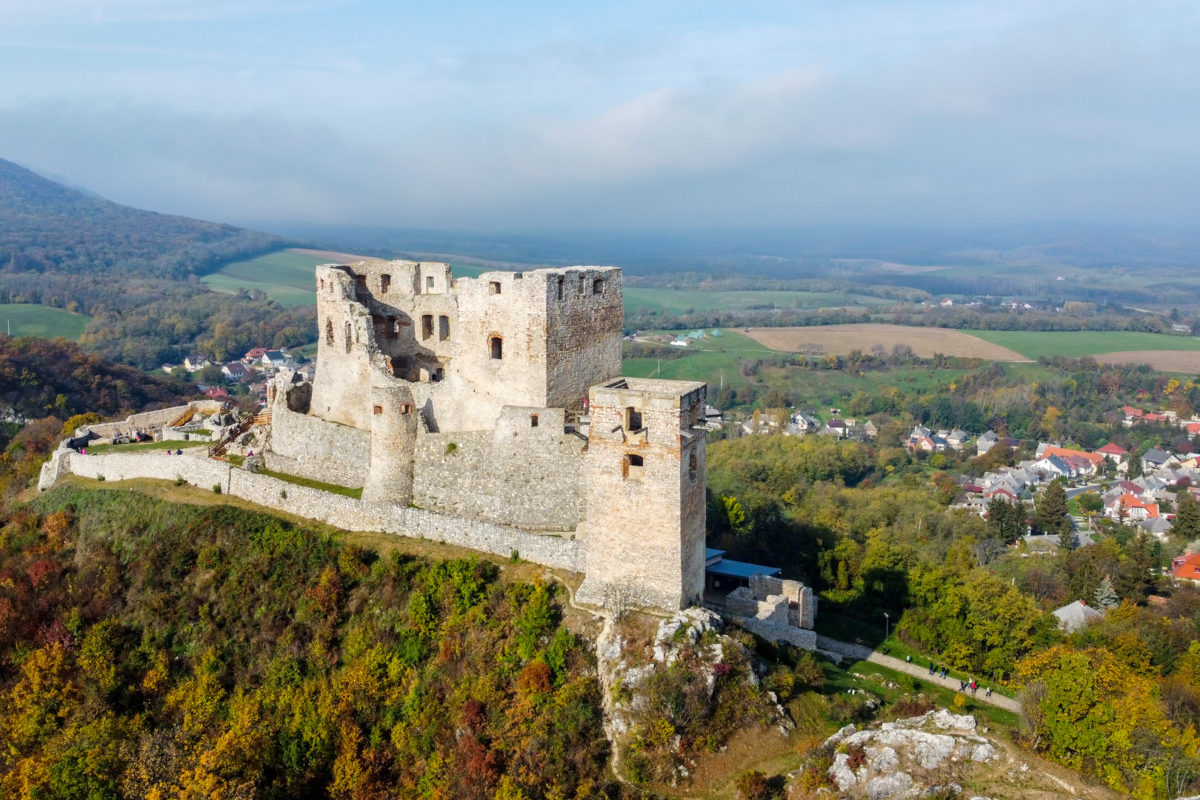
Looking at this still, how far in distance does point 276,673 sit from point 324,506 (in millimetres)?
5567

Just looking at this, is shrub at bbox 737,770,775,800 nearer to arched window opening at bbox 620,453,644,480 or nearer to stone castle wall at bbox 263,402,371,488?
arched window opening at bbox 620,453,644,480

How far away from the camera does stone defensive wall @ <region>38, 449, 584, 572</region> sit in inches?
1085

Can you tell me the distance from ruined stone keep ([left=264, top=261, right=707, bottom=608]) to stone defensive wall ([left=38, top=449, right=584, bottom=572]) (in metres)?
0.57

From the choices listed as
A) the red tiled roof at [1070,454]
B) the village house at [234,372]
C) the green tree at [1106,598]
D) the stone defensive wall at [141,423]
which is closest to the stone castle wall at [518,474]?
the stone defensive wall at [141,423]

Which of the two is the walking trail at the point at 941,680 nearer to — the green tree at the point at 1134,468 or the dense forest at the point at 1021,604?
the dense forest at the point at 1021,604

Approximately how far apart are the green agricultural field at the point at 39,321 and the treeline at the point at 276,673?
9393 cm

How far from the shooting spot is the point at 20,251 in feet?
582

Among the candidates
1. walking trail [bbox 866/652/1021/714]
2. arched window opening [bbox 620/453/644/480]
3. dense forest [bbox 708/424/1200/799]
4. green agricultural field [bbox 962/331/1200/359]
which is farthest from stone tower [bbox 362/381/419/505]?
green agricultural field [bbox 962/331/1200/359]

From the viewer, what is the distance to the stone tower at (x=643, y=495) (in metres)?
24.8

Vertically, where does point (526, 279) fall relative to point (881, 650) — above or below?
above

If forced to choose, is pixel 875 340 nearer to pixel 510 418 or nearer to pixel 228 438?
pixel 228 438

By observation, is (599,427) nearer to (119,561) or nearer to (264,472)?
(264,472)

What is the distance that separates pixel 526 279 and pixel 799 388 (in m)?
85.0

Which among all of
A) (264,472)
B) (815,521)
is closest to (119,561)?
A: (264,472)
